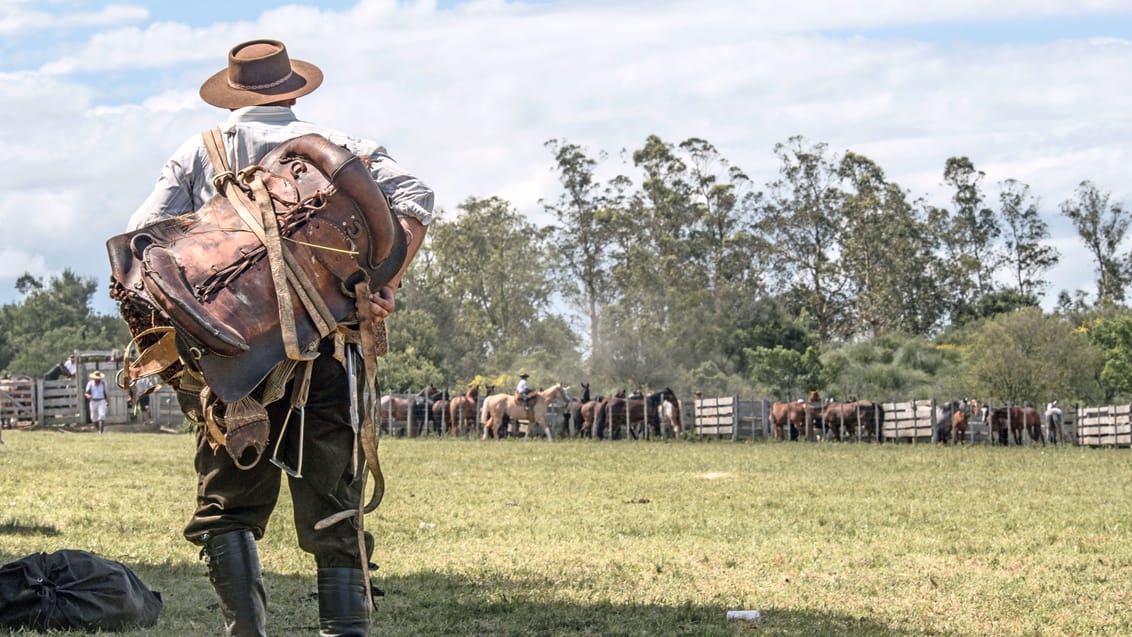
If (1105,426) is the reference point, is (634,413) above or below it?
above

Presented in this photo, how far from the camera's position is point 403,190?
14.8 ft

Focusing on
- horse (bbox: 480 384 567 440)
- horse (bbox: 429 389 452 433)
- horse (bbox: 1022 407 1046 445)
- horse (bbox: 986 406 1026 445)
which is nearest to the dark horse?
horse (bbox: 480 384 567 440)

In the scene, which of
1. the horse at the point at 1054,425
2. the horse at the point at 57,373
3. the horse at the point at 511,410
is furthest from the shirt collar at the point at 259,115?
the horse at the point at 57,373

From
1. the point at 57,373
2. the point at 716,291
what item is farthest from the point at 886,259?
the point at 57,373

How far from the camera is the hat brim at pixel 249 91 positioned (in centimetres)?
481

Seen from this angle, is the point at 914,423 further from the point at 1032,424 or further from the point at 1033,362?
the point at 1033,362

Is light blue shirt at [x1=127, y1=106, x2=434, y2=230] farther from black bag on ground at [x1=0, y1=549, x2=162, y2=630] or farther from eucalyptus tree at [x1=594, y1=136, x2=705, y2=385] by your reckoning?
eucalyptus tree at [x1=594, y1=136, x2=705, y2=385]

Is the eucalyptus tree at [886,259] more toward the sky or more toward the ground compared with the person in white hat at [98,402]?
more toward the sky

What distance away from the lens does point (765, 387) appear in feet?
193

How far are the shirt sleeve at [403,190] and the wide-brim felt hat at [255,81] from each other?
17.6 inches

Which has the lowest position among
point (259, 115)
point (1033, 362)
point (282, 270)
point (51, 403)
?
point (282, 270)

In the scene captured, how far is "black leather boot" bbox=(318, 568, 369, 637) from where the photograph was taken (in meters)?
4.44

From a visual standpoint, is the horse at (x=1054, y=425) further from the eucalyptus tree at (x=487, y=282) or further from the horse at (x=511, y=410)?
the eucalyptus tree at (x=487, y=282)

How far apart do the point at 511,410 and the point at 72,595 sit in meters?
33.0
